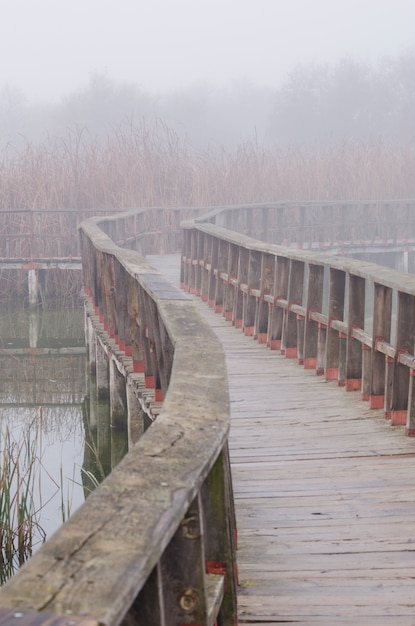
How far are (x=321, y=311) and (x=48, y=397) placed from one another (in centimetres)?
514

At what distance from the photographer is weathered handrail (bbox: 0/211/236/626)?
4.53ft

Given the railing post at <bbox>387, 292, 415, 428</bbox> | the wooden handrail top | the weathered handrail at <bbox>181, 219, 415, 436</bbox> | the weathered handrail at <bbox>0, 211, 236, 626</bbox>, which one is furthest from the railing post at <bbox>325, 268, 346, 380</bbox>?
the weathered handrail at <bbox>0, 211, 236, 626</bbox>

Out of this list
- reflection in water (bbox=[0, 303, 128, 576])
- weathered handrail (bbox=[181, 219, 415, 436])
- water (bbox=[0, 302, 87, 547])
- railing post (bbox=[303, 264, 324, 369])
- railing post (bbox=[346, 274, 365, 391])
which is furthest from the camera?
reflection in water (bbox=[0, 303, 128, 576])

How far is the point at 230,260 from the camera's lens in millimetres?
10398

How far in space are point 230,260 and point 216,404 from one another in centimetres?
803

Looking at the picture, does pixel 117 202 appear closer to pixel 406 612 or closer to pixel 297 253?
pixel 297 253

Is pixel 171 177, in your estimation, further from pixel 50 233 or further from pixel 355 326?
pixel 355 326

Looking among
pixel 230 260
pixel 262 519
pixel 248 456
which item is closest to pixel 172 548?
pixel 262 519

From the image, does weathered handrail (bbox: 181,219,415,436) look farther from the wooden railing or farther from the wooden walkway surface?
the wooden railing

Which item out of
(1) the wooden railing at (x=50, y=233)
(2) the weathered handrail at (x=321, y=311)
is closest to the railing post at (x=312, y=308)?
(2) the weathered handrail at (x=321, y=311)

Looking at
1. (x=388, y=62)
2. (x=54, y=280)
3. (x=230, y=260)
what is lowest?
(x=54, y=280)

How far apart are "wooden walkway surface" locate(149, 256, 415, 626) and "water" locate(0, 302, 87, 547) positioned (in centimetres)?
149

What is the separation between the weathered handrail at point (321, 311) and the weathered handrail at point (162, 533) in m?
2.37

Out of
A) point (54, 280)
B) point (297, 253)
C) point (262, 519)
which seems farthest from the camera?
point (54, 280)
